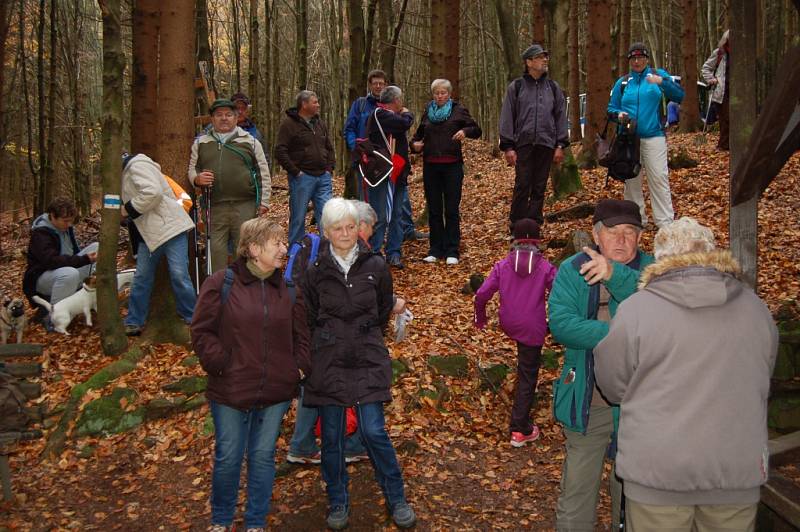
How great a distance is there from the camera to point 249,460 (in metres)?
4.12

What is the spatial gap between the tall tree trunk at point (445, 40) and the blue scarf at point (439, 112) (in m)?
3.06

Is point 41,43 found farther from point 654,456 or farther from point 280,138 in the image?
point 654,456

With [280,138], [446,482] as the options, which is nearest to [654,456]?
[446,482]

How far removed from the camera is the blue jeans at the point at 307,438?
4945 millimetres

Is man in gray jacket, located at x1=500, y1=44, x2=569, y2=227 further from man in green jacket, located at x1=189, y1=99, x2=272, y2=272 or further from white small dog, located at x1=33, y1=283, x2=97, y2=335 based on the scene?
white small dog, located at x1=33, y1=283, x2=97, y2=335

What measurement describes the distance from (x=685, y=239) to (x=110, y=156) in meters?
5.33

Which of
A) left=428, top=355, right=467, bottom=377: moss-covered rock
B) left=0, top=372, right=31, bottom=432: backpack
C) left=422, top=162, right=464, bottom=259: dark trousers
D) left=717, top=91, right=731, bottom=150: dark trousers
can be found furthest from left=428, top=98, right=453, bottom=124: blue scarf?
left=717, top=91, right=731, bottom=150: dark trousers

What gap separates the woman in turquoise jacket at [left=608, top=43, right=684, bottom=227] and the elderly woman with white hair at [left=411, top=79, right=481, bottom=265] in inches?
70.2

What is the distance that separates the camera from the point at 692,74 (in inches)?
596

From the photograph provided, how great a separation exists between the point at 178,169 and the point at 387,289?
3.66 meters

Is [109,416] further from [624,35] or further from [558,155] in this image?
[624,35]

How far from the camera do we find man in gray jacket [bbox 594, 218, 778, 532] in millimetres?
2525

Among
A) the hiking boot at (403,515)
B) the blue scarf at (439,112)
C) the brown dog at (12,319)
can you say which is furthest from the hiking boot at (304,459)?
the blue scarf at (439,112)

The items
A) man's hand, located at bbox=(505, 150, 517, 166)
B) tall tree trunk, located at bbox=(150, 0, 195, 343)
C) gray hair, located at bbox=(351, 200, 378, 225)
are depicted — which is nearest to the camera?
gray hair, located at bbox=(351, 200, 378, 225)
